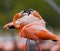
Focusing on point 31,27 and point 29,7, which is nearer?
point 31,27

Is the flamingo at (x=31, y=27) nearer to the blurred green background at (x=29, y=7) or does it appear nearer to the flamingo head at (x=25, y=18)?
the flamingo head at (x=25, y=18)

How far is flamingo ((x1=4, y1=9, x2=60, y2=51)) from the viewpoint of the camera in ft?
2.46

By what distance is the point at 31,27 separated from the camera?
77cm

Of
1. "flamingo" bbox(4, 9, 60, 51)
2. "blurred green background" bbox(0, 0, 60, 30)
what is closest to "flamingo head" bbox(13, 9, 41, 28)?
"flamingo" bbox(4, 9, 60, 51)

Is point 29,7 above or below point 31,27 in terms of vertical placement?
above

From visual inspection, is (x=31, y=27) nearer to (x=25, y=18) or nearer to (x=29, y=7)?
(x=25, y=18)

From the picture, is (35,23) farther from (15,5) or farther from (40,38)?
(15,5)

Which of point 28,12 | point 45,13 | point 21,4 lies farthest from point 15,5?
point 28,12

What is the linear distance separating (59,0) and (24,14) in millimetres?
3284

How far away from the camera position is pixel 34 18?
0.80 metres

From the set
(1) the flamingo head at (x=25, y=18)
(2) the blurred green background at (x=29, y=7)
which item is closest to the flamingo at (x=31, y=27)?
(1) the flamingo head at (x=25, y=18)

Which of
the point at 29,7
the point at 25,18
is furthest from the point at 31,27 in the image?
the point at 29,7

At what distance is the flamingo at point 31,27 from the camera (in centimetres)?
75

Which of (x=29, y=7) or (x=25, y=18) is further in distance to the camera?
(x=29, y=7)
